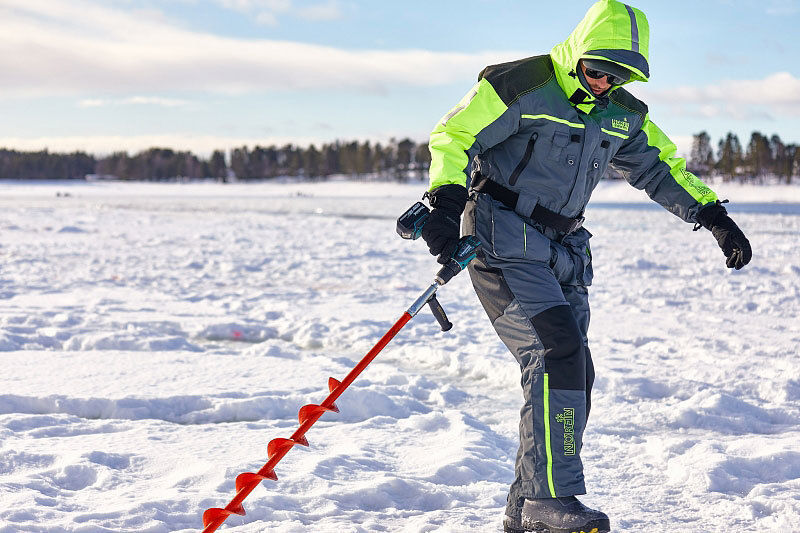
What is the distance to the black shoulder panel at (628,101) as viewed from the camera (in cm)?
275

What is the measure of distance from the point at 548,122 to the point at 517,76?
0.19m

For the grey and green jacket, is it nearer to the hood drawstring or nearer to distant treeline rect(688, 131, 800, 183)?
the hood drawstring

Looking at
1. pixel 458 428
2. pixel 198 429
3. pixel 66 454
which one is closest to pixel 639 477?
pixel 458 428

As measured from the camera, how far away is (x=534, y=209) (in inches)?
103

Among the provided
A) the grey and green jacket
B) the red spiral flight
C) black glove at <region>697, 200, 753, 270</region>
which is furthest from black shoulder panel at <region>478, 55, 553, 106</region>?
black glove at <region>697, 200, 753, 270</region>

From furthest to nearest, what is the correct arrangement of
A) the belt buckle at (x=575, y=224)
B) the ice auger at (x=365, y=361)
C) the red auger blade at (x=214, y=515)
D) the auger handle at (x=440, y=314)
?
the belt buckle at (x=575, y=224) < the auger handle at (x=440, y=314) < the ice auger at (x=365, y=361) < the red auger blade at (x=214, y=515)

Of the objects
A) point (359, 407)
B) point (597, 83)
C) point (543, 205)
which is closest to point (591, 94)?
point (597, 83)

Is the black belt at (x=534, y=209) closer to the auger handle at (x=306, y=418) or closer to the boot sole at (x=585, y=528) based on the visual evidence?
the auger handle at (x=306, y=418)

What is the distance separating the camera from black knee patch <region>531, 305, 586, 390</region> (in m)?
2.46

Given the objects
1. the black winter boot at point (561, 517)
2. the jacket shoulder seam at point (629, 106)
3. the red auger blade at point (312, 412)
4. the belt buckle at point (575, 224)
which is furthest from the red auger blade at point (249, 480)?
the jacket shoulder seam at point (629, 106)

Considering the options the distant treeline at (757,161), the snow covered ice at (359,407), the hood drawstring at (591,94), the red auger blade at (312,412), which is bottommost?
the snow covered ice at (359,407)

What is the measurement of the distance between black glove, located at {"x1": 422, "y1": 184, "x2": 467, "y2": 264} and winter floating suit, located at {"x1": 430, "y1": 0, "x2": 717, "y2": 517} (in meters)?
0.04

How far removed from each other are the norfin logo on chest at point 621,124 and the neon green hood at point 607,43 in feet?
0.44

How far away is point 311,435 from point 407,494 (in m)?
0.81
